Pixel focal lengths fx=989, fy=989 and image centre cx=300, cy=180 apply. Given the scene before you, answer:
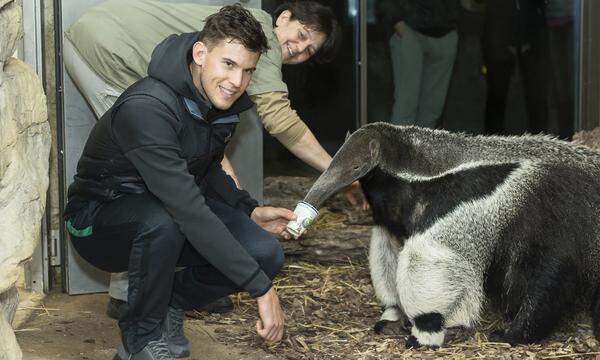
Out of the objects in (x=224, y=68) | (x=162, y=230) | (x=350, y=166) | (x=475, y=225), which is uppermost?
(x=224, y=68)

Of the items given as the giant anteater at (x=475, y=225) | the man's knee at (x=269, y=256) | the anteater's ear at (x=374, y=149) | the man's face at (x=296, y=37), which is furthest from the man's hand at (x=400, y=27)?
the man's knee at (x=269, y=256)

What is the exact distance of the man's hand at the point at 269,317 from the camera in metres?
4.45

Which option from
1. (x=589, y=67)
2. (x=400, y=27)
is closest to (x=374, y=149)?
(x=400, y=27)

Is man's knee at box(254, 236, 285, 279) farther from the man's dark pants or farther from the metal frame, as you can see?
the metal frame

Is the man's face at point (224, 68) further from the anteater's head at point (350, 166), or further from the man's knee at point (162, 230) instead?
the anteater's head at point (350, 166)

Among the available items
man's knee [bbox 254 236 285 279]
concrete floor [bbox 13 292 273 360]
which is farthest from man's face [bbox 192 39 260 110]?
concrete floor [bbox 13 292 273 360]

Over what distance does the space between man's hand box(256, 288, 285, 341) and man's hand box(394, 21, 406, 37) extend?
4.72 m

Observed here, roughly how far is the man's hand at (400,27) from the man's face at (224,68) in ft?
14.1

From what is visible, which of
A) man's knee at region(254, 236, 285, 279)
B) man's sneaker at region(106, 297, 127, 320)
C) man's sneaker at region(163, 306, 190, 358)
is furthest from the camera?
man's sneaker at region(106, 297, 127, 320)

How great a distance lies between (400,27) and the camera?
8750mm

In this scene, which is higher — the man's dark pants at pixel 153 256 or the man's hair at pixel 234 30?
the man's hair at pixel 234 30

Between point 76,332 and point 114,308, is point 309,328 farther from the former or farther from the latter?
point 76,332

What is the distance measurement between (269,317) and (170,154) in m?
0.86

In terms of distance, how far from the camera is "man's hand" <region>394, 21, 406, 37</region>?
8.74m
